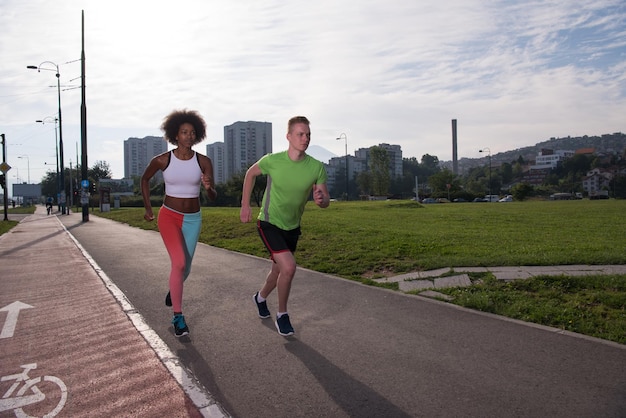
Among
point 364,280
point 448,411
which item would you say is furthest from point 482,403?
Result: point 364,280

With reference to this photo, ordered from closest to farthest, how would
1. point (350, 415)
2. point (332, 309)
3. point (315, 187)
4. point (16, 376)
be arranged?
point (350, 415)
point (16, 376)
point (315, 187)
point (332, 309)

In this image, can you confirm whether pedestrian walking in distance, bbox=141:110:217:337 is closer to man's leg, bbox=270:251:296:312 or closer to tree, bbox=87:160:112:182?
man's leg, bbox=270:251:296:312

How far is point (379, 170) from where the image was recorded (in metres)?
96.3

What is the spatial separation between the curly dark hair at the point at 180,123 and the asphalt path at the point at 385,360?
1.90 m

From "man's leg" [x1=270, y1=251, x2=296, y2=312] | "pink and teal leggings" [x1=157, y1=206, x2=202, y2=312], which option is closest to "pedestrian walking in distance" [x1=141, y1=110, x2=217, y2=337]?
"pink and teal leggings" [x1=157, y1=206, x2=202, y2=312]

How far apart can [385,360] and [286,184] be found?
5.73 ft

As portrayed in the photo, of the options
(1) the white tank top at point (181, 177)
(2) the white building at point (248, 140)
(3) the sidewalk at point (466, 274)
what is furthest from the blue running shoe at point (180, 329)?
(2) the white building at point (248, 140)

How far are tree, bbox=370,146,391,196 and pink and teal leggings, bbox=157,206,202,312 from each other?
91.9 meters

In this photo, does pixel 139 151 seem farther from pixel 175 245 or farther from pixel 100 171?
pixel 175 245

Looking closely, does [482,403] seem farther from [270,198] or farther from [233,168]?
[233,168]

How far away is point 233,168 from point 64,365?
154 m

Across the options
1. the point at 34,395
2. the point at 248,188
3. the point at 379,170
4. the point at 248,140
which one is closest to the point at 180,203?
the point at 248,188

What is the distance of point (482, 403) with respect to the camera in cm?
326

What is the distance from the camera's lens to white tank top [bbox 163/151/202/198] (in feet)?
16.1
